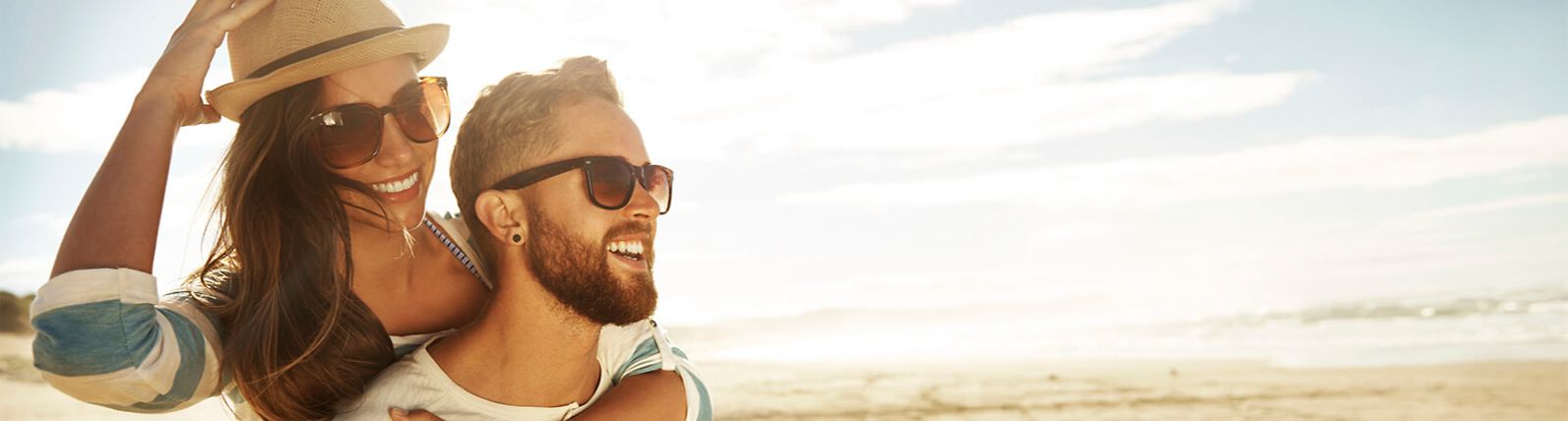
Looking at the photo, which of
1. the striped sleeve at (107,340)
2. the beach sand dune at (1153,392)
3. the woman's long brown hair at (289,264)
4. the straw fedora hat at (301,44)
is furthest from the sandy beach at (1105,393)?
the striped sleeve at (107,340)

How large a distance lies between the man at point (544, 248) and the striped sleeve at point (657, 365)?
0.69 ft

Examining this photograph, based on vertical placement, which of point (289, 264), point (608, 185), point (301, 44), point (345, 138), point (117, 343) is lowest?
point (117, 343)

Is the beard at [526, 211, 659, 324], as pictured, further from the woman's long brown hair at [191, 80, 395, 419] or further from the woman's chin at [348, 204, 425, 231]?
the woman's long brown hair at [191, 80, 395, 419]

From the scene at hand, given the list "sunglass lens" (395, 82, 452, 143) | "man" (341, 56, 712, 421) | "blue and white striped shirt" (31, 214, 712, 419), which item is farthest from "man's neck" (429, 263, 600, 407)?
"blue and white striped shirt" (31, 214, 712, 419)

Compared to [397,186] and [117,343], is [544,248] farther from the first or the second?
[117,343]

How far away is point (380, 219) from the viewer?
125 inches

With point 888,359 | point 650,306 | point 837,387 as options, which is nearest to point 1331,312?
point 888,359

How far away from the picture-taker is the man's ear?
10.1 feet

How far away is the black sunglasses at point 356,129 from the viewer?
2.99m

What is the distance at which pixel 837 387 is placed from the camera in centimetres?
1316

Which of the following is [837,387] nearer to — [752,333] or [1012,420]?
[1012,420]

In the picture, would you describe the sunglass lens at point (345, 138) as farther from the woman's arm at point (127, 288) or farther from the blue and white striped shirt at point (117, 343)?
the blue and white striped shirt at point (117, 343)

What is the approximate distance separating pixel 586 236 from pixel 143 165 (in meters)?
1.03

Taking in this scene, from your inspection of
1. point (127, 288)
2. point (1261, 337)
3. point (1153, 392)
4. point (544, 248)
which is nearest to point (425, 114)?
point (544, 248)
